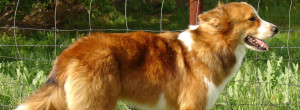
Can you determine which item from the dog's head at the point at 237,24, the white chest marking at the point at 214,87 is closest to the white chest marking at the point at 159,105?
the white chest marking at the point at 214,87

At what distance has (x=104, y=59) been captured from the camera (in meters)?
2.97

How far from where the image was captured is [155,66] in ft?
10.7

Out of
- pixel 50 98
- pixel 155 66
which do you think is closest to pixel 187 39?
pixel 155 66

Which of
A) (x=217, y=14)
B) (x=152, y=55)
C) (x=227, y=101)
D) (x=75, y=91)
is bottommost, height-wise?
(x=227, y=101)

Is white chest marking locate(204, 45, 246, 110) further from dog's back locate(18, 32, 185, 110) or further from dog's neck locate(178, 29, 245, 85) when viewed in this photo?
dog's back locate(18, 32, 185, 110)

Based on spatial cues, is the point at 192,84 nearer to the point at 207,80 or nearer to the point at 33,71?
the point at 207,80

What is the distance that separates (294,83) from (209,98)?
83.9 inches

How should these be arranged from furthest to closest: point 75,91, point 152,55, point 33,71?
1. point 33,71
2. point 152,55
3. point 75,91

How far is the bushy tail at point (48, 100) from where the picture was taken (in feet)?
9.89

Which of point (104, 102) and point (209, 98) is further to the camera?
point (209, 98)

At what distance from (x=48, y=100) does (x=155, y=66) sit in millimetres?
1029

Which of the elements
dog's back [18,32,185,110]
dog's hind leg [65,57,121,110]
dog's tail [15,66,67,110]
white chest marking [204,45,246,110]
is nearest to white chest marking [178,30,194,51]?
dog's back [18,32,185,110]

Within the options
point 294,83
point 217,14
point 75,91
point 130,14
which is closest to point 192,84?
point 217,14

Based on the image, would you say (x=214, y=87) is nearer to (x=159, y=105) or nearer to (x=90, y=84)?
(x=159, y=105)
